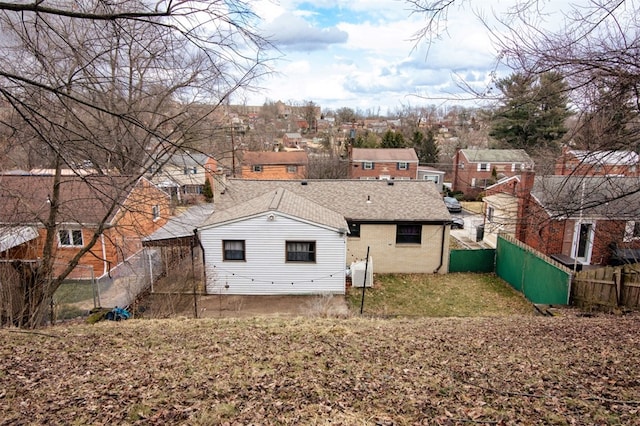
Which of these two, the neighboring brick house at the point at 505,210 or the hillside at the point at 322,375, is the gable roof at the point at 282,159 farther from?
the hillside at the point at 322,375

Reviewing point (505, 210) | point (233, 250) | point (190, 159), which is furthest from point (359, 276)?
point (190, 159)

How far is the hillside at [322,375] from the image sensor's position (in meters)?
4.11

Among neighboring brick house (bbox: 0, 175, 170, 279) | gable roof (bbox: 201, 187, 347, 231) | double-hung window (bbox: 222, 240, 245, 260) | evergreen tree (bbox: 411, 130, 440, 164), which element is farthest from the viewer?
evergreen tree (bbox: 411, 130, 440, 164)

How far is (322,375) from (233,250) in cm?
911

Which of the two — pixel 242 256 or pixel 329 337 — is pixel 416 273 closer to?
pixel 242 256

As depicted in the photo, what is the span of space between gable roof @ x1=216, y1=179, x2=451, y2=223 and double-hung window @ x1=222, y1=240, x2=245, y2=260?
2914 millimetres

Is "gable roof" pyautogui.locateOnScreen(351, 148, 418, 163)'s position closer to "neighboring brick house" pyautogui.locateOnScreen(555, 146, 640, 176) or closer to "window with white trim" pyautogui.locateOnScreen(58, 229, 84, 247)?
"window with white trim" pyautogui.locateOnScreen(58, 229, 84, 247)

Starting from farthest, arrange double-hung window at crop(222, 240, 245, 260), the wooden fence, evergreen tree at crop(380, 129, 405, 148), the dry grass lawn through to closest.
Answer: evergreen tree at crop(380, 129, 405, 148)
double-hung window at crop(222, 240, 245, 260)
the dry grass lawn
the wooden fence

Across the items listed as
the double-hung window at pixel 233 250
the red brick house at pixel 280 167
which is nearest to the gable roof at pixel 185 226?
the double-hung window at pixel 233 250

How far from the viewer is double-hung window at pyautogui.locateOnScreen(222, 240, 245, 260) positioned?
1366 cm

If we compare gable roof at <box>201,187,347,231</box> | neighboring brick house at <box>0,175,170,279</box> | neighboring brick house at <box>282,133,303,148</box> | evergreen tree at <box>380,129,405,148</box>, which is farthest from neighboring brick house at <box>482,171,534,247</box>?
neighboring brick house at <box>282,133,303,148</box>

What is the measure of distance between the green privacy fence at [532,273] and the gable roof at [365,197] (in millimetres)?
2800

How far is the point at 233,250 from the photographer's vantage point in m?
13.7

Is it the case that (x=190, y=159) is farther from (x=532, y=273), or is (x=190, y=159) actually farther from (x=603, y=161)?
(x=532, y=273)
